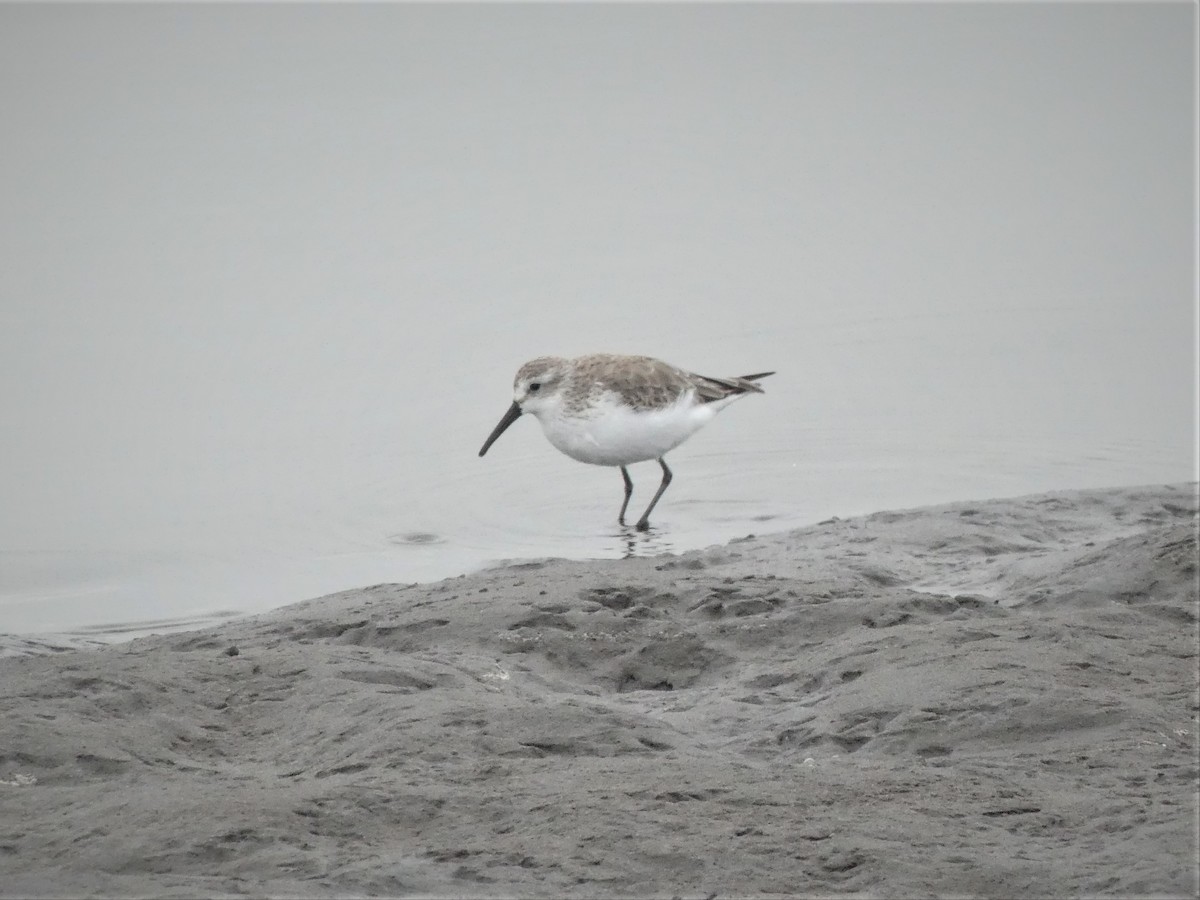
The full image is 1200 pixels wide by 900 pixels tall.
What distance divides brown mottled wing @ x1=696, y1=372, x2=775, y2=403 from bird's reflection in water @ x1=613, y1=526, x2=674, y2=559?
109 centimetres

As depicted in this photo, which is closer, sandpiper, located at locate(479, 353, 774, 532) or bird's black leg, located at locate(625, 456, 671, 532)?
bird's black leg, located at locate(625, 456, 671, 532)

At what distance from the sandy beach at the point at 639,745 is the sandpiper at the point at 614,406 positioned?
2819 mm

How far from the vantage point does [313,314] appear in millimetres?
10938

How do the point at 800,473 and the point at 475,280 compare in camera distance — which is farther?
the point at 475,280

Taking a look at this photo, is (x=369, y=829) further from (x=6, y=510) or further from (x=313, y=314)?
(x=313, y=314)

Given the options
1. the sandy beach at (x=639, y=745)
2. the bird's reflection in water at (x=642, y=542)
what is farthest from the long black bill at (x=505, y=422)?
the sandy beach at (x=639, y=745)

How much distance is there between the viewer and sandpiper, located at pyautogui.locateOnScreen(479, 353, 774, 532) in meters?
8.63

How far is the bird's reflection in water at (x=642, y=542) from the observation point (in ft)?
25.4

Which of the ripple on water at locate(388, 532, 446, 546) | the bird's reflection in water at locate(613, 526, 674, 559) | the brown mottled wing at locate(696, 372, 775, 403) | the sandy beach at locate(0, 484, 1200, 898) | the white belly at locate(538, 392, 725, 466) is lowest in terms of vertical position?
the sandy beach at locate(0, 484, 1200, 898)

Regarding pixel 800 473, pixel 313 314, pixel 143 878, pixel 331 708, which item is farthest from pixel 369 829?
pixel 313 314

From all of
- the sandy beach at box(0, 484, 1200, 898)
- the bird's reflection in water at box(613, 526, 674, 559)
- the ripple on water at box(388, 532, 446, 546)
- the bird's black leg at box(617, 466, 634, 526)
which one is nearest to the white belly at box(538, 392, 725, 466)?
the bird's black leg at box(617, 466, 634, 526)

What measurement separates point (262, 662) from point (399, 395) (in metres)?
5.73

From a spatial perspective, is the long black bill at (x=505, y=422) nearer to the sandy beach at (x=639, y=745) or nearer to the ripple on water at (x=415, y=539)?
the ripple on water at (x=415, y=539)

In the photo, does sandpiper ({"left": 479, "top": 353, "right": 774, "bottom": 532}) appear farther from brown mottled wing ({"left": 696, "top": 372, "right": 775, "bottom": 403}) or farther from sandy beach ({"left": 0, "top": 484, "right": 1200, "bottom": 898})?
sandy beach ({"left": 0, "top": 484, "right": 1200, "bottom": 898})
